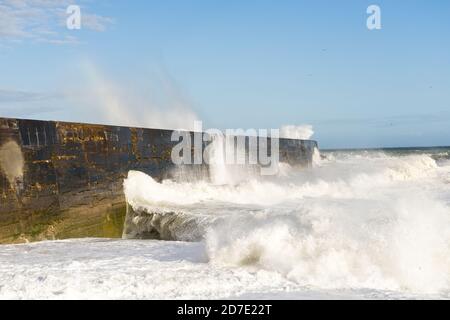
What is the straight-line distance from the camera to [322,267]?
4.50 meters

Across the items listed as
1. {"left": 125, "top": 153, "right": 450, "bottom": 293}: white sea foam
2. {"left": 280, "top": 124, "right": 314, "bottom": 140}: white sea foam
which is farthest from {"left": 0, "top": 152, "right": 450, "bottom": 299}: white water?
{"left": 280, "top": 124, "right": 314, "bottom": 140}: white sea foam

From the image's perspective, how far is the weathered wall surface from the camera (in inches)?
264

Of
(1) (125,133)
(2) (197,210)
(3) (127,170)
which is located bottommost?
(2) (197,210)

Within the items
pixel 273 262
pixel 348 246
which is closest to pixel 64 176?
pixel 273 262

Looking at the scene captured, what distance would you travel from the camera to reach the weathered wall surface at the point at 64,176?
6.71 meters

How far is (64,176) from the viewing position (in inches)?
301

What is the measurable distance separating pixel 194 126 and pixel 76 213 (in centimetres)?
993

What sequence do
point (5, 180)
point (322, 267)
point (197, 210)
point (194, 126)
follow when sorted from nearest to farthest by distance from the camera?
point (322, 267)
point (5, 180)
point (197, 210)
point (194, 126)

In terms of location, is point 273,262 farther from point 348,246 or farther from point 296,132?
point 296,132

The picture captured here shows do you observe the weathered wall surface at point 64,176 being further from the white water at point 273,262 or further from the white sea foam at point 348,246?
the white sea foam at point 348,246

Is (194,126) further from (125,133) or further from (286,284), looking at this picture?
(286,284)

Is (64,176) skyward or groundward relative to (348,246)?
skyward
